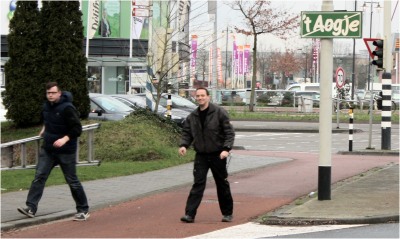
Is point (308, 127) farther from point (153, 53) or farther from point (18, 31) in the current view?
point (18, 31)

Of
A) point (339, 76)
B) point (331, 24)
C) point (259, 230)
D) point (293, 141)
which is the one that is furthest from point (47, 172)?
point (339, 76)

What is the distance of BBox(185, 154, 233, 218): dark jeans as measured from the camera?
980 centimetres

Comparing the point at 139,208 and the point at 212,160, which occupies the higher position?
the point at 212,160

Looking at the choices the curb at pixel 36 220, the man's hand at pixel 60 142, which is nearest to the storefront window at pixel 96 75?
the curb at pixel 36 220

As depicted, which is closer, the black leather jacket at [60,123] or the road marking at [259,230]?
the road marking at [259,230]

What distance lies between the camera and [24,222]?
959 cm

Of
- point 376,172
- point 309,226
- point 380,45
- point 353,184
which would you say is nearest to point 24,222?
point 309,226

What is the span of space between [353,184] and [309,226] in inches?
163

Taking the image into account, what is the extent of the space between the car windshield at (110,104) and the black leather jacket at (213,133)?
12.8m

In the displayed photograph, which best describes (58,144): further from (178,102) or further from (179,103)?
(178,102)

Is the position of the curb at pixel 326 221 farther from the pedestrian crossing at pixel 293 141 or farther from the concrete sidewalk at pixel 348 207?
the pedestrian crossing at pixel 293 141

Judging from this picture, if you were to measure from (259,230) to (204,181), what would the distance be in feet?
3.53

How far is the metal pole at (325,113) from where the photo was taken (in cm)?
1095

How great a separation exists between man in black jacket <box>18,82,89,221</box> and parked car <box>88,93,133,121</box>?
1119 cm
